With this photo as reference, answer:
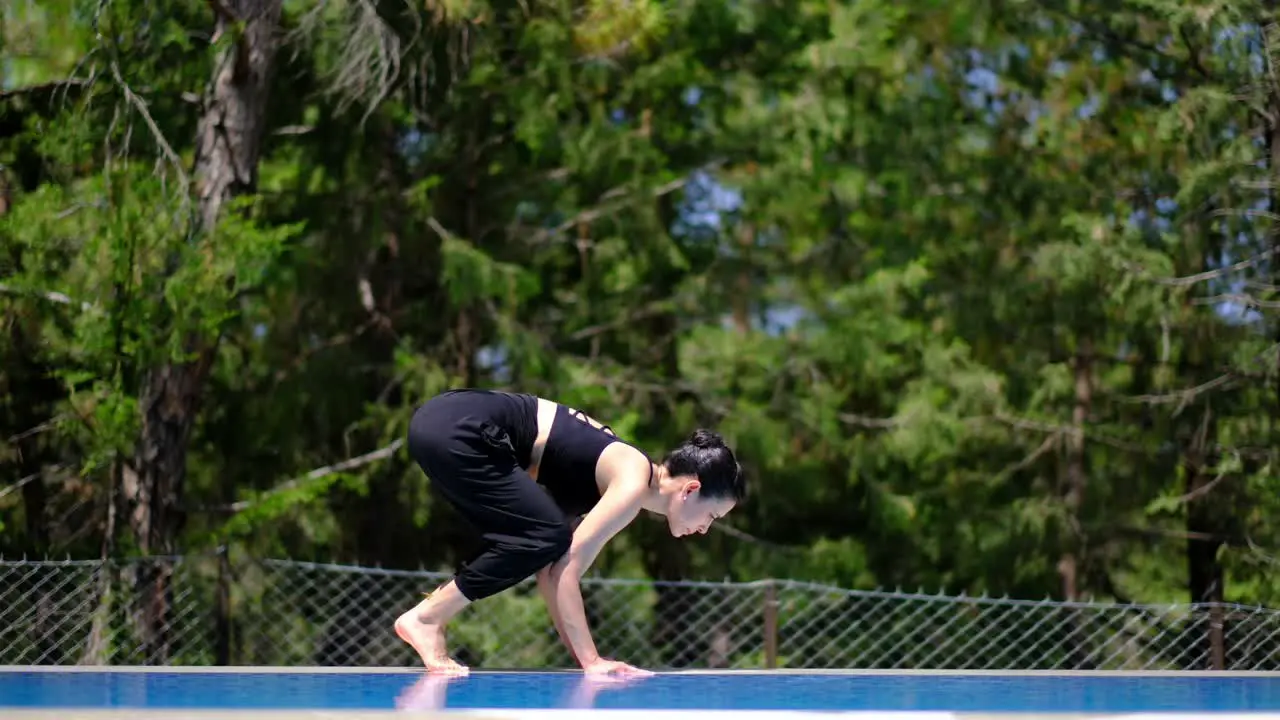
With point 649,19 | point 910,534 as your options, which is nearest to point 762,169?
point 649,19

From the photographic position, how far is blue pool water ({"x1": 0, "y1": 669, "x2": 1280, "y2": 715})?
364cm

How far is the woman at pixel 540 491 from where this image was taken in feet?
14.3

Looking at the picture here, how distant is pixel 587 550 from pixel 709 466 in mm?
429

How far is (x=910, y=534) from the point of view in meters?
12.1

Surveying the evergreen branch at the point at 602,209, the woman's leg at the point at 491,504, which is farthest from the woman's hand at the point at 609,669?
the evergreen branch at the point at 602,209

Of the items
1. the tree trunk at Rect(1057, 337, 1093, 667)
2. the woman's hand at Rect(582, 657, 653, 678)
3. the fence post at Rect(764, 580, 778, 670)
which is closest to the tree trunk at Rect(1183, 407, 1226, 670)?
the tree trunk at Rect(1057, 337, 1093, 667)

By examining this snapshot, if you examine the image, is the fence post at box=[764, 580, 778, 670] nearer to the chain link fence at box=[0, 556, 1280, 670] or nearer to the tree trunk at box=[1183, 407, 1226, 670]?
the chain link fence at box=[0, 556, 1280, 670]

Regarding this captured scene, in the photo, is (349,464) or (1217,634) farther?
(349,464)

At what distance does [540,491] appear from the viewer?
14.6ft

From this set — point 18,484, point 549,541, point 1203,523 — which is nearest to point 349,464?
point 18,484

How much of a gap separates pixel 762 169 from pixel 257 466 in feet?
14.9

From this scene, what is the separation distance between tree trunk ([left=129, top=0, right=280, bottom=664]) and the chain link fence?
0.87ft

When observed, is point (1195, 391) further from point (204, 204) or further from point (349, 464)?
point (204, 204)

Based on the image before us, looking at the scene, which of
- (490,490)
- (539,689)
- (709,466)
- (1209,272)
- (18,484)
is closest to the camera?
(539,689)
